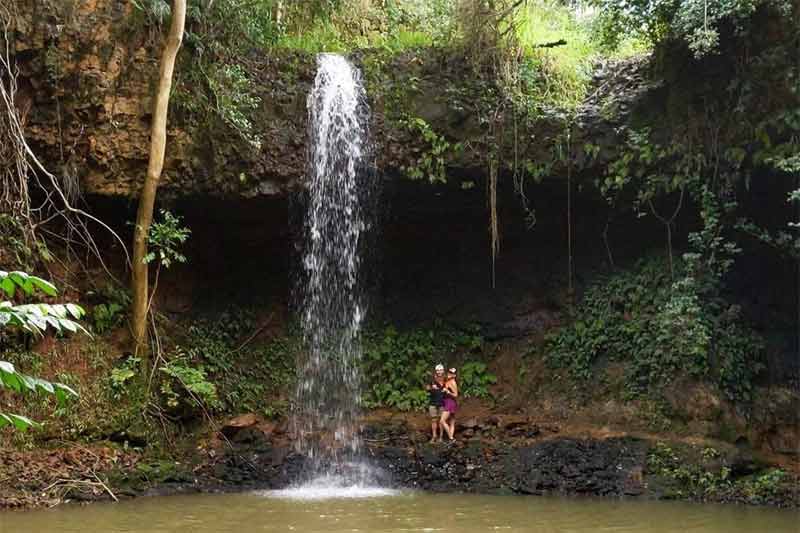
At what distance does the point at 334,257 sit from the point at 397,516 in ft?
17.9

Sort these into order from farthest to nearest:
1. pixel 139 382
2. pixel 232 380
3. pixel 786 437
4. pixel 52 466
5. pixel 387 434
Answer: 1. pixel 232 380
2. pixel 387 434
3. pixel 139 382
4. pixel 786 437
5. pixel 52 466

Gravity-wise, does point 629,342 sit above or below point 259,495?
above

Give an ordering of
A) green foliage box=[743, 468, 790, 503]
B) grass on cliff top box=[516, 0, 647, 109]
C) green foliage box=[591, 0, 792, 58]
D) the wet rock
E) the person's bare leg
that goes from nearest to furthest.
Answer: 1. green foliage box=[743, 468, 790, 503]
2. green foliage box=[591, 0, 792, 58]
3. the person's bare leg
4. the wet rock
5. grass on cliff top box=[516, 0, 647, 109]

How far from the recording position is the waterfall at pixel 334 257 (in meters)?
11.7

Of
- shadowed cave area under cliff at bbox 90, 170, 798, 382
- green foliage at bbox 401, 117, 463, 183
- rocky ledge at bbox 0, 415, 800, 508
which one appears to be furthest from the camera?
shadowed cave area under cliff at bbox 90, 170, 798, 382

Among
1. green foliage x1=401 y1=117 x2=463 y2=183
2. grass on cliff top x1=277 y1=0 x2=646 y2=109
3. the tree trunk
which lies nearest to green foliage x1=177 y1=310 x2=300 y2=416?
the tree trunk

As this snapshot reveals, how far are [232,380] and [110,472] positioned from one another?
296cm

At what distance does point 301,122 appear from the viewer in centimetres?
1172

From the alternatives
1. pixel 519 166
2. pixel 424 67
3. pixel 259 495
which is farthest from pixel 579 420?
pixel 424 67

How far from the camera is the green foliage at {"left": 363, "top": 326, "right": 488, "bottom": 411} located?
39.7 ft

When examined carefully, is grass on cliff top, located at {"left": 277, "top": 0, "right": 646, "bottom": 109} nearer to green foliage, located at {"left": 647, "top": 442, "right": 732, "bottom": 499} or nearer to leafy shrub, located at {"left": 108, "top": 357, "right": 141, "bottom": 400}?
green foliage, located at {"left": 647, "top": 442, "right": 732, "bottom": 499}

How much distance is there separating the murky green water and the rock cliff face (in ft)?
15.7

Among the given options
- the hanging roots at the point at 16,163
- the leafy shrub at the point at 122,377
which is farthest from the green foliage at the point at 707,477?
the hanging roots at the point at 16,163

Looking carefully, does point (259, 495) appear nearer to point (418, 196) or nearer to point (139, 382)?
point (139, 382)
